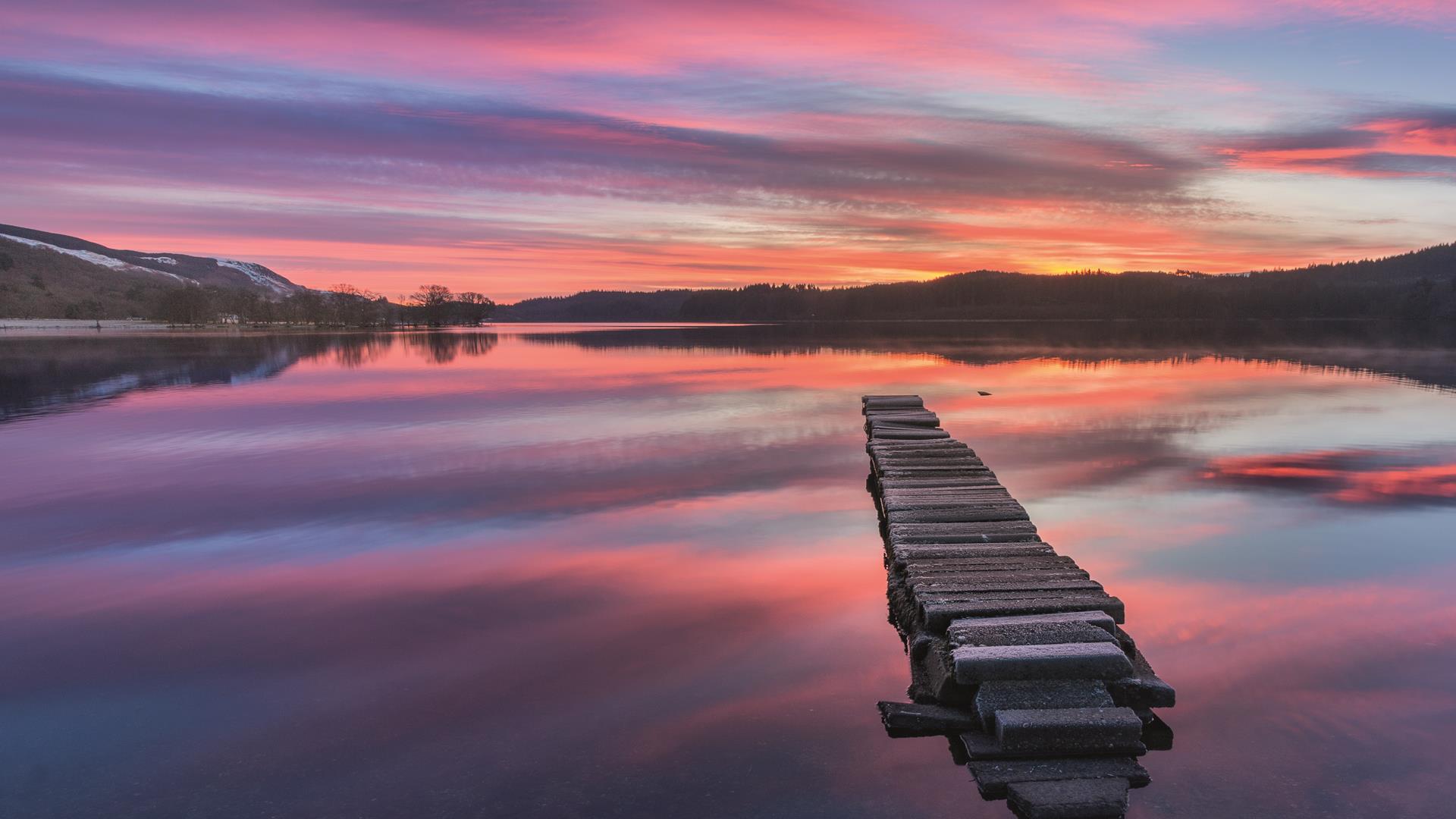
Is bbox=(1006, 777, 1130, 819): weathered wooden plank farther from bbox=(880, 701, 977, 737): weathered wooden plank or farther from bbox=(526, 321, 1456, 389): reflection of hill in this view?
bbox=(526, 321, 1456, 389): reflection of hill

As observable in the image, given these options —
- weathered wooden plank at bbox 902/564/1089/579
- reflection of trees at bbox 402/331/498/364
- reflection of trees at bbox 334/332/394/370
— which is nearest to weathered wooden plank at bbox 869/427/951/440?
weathered wooden plank at bbox 902/564/1089/579

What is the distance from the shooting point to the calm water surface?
7.23m

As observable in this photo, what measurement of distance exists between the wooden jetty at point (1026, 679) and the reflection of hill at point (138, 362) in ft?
125

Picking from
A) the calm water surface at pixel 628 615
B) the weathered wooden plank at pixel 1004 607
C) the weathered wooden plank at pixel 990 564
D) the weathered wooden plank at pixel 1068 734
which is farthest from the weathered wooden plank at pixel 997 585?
the weathered wooden plank at pixel 1068 734

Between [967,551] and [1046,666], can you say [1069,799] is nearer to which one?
[1046,666]

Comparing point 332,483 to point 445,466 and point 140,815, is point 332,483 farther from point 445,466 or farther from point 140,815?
point 140,815

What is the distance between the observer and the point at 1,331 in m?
132

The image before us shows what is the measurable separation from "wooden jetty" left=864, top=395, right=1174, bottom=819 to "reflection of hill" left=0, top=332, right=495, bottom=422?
38096mm

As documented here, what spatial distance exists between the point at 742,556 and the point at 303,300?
682 ft

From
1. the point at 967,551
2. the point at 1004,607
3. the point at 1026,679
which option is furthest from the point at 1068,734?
the point at 967,551

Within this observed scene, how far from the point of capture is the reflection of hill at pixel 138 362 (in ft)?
131

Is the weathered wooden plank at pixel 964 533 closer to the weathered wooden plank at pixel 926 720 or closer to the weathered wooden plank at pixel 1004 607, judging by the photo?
the weathered wooden plank at pixel 1004 607

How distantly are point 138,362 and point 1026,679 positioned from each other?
253 feet

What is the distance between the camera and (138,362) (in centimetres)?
6444
